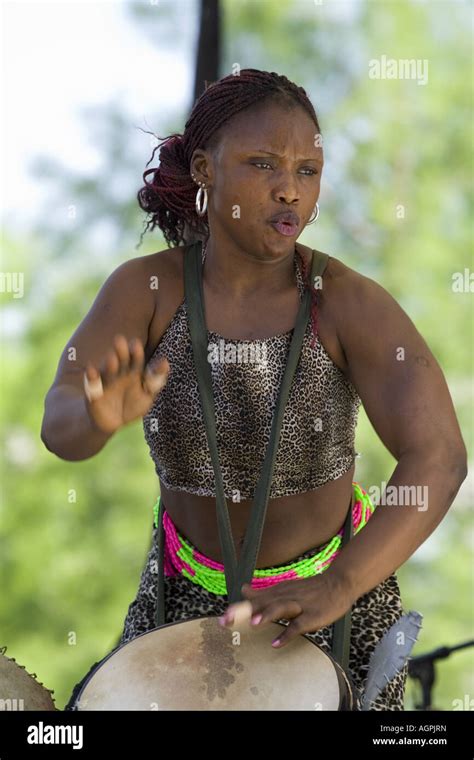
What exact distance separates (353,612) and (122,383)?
96 cm

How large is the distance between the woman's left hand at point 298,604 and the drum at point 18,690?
51 cm

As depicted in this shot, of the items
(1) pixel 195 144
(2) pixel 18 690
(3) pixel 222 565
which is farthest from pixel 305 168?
(2) pixel 18 690

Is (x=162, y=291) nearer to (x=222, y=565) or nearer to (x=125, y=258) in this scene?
(x=222, y=565)

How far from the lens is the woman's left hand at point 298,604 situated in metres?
2.14

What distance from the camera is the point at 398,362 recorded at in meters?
2.49

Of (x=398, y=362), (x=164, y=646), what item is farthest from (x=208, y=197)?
(x=164, y=646)

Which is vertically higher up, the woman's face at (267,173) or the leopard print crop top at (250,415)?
the woman's face at (267,173)

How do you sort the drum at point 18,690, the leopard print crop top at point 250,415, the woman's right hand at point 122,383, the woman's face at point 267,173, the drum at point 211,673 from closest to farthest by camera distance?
the woman's right hand at point 122,383 < the drum at point 211,673 < the drum at point 18,690 < the woman's face at point 267,173 < the leopard print crop top at point 250,415

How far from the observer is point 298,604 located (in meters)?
2.18

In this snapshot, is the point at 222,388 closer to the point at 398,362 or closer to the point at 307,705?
the point at 398,362

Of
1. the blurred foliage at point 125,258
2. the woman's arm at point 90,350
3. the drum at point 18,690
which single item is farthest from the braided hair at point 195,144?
the blurred foliage at point 125,258

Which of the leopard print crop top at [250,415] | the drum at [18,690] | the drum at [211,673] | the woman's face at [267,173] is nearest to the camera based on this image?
the drum at [211,673]

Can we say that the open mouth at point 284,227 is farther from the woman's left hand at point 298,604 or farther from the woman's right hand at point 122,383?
the woman's left hand at point 298,604

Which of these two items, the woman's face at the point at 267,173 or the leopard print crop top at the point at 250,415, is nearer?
the woman's face at the point at 267,173
